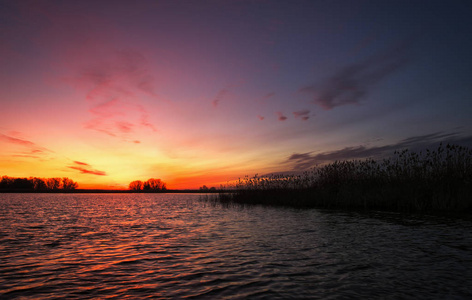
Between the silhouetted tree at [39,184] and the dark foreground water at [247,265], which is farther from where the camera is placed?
the silhouetted tree at [39,184]

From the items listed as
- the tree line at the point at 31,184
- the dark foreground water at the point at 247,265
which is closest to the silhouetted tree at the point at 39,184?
the tree line at the point at 31,184

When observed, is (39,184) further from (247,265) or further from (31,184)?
(247,265)

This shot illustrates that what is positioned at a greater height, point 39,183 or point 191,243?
point 39,183

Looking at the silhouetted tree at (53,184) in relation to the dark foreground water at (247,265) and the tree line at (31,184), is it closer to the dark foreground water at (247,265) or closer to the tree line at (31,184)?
the tree line at (31,184)

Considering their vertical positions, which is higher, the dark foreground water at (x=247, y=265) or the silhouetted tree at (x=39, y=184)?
the silhouetted tree at (x=39, y=184)

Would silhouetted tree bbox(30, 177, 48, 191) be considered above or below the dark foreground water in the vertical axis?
above

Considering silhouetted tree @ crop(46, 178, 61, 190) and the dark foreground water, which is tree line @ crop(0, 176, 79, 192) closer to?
silhouetted tree @ crop(46, 178, 61, 190)

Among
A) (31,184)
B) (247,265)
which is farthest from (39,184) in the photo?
(247,265)

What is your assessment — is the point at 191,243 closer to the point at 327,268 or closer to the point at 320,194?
the point at 327,268

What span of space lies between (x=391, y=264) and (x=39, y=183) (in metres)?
183

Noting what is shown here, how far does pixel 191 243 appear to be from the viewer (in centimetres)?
1228

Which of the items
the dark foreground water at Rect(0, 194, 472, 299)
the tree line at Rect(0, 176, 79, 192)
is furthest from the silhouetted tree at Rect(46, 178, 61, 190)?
the dark foreground water at Rect(0, 194, 472, 299)

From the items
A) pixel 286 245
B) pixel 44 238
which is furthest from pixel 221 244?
pixel 44 238

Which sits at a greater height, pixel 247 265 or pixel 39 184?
pixel 39 184
